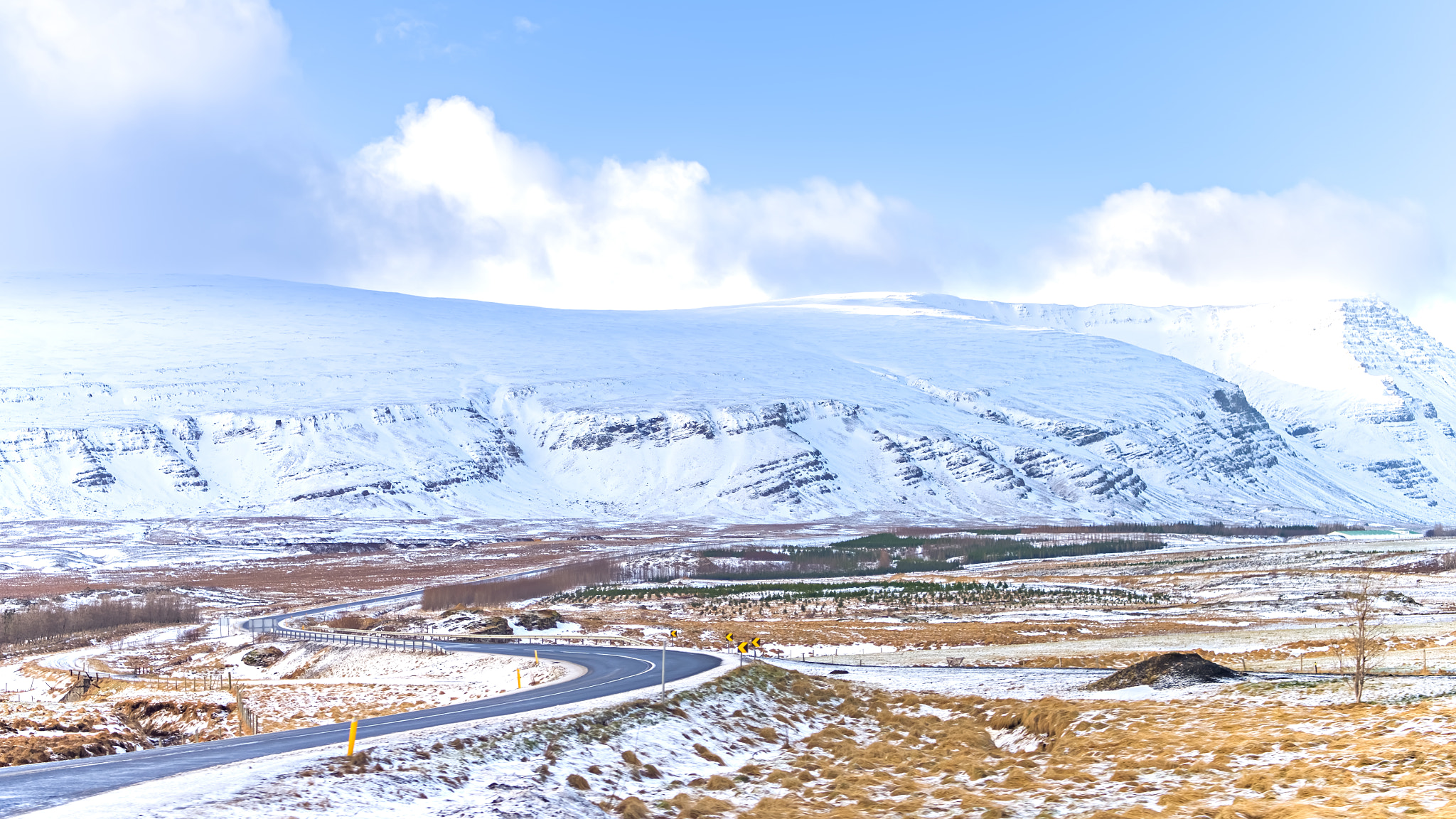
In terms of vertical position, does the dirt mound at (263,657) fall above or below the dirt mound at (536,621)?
below

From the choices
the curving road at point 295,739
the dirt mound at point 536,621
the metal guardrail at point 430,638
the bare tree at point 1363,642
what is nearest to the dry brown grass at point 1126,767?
the bare tree at point 1363,642

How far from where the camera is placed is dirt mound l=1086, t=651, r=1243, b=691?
38906mm

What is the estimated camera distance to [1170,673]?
3947 centimetres

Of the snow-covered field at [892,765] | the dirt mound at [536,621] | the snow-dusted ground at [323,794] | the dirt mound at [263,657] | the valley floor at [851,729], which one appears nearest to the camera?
the snow-dusted ground at [323,794]

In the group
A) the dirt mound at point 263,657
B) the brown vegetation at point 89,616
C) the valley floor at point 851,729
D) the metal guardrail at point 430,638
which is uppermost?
the valley floor at point 851,729

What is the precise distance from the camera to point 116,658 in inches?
3071

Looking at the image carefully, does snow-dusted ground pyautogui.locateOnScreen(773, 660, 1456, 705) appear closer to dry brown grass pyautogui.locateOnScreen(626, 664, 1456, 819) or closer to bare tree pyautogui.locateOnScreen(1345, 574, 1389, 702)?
bare tree pyautogui.locateOnScreen(1345, 574, 1389, 702)

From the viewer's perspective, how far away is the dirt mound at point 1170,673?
3891cm

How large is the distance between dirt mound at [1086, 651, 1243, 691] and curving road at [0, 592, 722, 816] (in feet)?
54.5

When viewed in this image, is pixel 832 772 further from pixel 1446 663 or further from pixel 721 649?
pixel 721 649

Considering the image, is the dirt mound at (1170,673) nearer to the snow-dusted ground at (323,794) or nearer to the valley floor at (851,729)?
the valley floor at (851,729)

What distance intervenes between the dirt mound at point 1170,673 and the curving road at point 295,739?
16616mm

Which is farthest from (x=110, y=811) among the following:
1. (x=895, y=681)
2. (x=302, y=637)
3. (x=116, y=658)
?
(x=116, y=658)

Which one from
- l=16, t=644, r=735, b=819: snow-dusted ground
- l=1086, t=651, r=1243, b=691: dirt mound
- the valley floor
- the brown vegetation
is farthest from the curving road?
the brown vegetation
